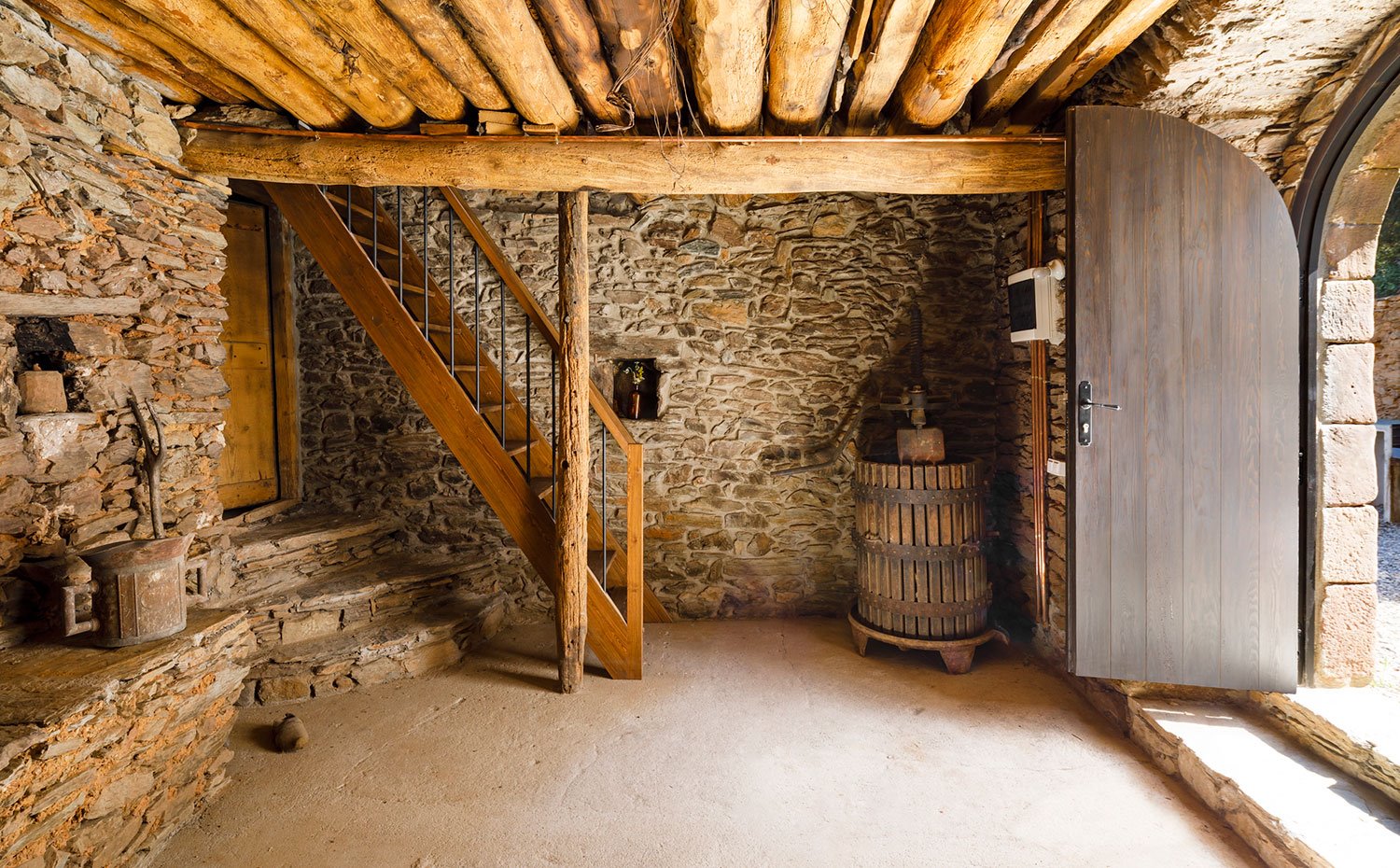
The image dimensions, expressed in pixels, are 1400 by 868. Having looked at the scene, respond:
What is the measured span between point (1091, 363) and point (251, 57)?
355 centimetres

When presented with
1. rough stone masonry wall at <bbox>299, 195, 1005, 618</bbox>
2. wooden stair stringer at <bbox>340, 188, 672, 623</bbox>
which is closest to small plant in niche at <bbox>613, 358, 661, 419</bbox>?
rough stone masonry wall at <bbox>299, 195, 1005, 618</bbox>

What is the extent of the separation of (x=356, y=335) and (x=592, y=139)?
253 cm

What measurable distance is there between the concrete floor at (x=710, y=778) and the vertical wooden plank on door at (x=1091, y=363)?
1.91 feet

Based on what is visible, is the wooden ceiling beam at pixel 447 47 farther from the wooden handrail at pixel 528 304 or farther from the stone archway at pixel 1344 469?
the stone archway at pixel 1344 469

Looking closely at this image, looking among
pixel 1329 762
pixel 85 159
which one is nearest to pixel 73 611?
pixel 85 159

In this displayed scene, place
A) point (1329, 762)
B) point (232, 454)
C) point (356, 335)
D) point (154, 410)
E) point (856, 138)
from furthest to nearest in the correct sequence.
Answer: point (356, 335), point (232, 454), point (856, 138), point (154, 410), point (1329, 762)

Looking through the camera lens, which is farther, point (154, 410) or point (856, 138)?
point (856, 138)

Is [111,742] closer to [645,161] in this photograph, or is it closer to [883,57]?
[645,161]

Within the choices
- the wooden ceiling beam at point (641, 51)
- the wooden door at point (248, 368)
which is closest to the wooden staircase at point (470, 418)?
the wooden door at point (248, 368)

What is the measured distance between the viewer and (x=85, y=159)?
254 cm

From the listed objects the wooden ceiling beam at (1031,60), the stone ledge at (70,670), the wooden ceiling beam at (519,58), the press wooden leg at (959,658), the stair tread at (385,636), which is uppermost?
the wooden ceiling beam at (1031,60)

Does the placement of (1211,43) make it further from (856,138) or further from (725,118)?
(725,118)

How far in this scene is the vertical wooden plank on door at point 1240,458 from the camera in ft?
8.62

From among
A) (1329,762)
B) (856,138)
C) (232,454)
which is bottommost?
(1329,762)
